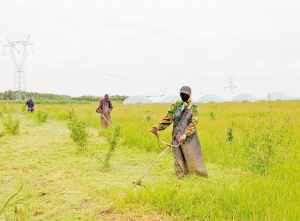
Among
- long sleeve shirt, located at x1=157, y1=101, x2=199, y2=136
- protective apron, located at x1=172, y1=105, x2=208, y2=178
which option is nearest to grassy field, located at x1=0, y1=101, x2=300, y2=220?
protective apron, located at x1=172, y1=105, x2=208, y2=178

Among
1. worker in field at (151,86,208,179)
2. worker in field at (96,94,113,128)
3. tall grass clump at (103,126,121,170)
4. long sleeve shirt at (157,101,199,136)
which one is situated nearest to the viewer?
long sleeve shirt at (157,101,199,136)

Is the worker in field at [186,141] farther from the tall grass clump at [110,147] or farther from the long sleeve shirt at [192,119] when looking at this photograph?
the tall grass clump at [110,147]

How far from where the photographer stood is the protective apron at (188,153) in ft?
14.4

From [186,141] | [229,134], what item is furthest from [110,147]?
[229,134]

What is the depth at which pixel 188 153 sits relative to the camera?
14.4ft

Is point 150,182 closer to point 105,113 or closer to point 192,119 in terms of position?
point 192,119

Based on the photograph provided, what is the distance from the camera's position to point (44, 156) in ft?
20.2

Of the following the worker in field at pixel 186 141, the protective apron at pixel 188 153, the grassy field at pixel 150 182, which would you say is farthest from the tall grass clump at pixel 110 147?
the protective apron at pixel 188 153

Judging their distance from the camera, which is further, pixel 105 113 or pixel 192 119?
pixel 105 113

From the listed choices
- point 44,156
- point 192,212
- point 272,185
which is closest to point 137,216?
point 192,212

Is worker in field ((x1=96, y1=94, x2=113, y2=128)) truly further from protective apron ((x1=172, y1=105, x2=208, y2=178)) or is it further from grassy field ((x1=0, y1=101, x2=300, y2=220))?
protective apron ((x1=172, y1=105, x2=208, y2=178))

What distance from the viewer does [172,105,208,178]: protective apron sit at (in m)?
4.39

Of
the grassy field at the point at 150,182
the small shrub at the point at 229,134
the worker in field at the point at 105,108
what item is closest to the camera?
the grassy field at the point at 150,182

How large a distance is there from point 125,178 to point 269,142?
2689mm
